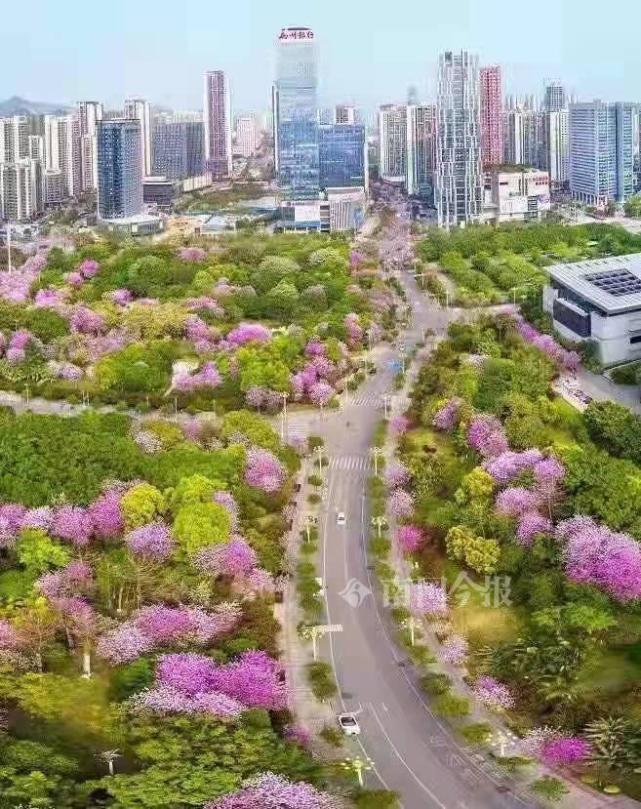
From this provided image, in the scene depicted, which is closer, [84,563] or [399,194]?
[84,563]

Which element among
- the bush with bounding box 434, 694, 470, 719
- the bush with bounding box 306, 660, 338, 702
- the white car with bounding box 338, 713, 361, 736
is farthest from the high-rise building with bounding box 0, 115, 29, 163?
the bush with bounding box 434, 694, 470, 719

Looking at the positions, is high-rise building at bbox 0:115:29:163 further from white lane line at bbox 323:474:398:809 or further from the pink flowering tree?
the pink flowering tree

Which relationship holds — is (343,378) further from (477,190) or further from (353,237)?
(477,190)

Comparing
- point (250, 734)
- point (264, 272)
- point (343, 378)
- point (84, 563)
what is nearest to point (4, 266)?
point (264, 272)

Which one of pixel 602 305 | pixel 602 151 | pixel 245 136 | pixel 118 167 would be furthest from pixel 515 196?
pixel 245 136

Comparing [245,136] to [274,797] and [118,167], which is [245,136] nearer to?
[118,167]

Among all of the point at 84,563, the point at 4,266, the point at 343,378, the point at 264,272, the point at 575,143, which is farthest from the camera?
the point at 575,143
